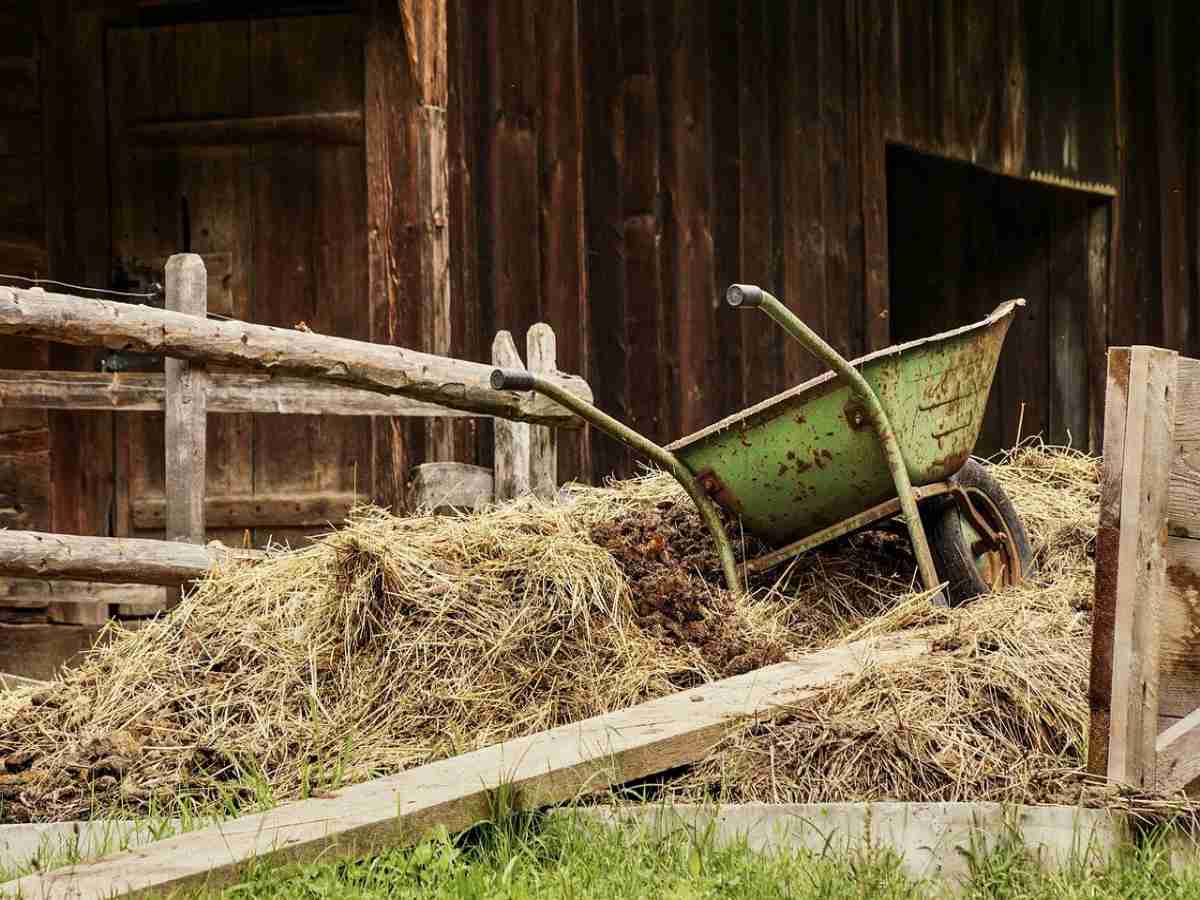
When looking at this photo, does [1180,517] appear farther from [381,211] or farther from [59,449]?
[59,449]

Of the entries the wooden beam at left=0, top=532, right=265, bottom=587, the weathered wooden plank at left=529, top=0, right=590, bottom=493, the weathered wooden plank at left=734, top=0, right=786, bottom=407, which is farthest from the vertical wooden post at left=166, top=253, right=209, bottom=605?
the weathered wooden plank at left=734, top=0, right=786, bottom=407

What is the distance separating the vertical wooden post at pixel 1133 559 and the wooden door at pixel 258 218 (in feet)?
13.5

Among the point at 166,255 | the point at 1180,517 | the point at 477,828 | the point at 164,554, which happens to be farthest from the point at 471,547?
the point at 166,255

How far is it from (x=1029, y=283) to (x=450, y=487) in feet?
14.2

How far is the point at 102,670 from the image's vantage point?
13.7 ft

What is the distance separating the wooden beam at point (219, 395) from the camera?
4832 millimetres

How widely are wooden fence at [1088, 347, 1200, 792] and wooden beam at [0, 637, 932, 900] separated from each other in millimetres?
766

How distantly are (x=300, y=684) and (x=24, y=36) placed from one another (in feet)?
13.8

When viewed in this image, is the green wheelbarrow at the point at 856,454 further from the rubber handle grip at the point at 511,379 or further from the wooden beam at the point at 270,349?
the wooden beam at the point at 270,349

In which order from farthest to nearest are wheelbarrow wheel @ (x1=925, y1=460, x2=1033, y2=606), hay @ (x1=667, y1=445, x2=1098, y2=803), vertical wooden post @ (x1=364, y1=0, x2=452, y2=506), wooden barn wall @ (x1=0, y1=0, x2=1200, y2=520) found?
wooden barn wall @ (x1=0, y1=0, x2=1200, y2=520) → vertical wooden post @ (x1=364, y1=0, x2=452, y2=506) → wheelbarrow wheel @ (x1=925, y1=460, x2=1033, y2=606) → hay @ (x1=667, y1=445, x2=1098, y2=803)

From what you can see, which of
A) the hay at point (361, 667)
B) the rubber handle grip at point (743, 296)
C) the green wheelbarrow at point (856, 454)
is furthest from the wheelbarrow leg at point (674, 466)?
the rubber handle grip at point (743, 296)

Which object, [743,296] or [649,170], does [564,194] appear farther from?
[743,296]

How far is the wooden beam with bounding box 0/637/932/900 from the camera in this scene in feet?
8.25

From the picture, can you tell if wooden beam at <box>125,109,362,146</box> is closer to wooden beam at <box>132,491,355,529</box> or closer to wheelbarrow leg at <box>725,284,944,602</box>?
wooden beam at <box>132,491,355,529</box>
